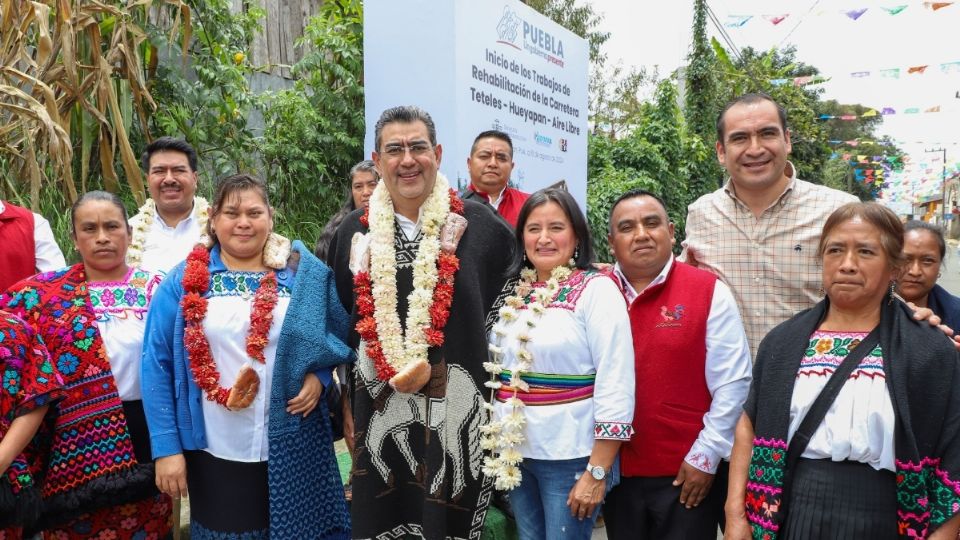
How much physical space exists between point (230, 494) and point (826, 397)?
2.14 metres

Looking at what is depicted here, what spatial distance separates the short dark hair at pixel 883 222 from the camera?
2.25 meters

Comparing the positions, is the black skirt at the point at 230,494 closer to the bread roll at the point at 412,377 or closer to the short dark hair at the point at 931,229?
the bread roll at the point at 412,377

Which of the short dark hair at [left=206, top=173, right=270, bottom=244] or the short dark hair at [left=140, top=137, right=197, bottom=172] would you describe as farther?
the short dark hair at [left=140, top=137, right=197, bottom=172]

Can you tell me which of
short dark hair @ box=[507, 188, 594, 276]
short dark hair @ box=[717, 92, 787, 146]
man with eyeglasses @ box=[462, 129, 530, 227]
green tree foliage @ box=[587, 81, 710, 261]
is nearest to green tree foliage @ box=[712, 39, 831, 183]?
green tree foliage @ box=[587, 81, 710, 261]

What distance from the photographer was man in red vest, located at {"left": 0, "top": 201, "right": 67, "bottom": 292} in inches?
133

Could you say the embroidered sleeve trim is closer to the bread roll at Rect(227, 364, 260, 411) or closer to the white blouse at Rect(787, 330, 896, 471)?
the white blouse at Rect(787, 330, 896, 471)

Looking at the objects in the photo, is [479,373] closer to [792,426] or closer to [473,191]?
[792,426]

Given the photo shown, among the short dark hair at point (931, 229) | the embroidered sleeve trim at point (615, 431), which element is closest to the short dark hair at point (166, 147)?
the embroidered sleeve trim at point (615, 431)

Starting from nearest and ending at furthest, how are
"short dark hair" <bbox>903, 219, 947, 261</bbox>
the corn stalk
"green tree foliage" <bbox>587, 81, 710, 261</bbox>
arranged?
"short dark hair" <bbox>903, 219, 947, 261</bbox>, the corn stalk, "green tree foliage" <bbox>587, 81, 710, 261</bbox>

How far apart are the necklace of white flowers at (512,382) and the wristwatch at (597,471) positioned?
26 centimetres

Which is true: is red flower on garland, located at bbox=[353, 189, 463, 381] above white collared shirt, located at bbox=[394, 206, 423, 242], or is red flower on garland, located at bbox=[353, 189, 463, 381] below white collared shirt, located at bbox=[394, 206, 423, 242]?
below

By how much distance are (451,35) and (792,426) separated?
414 cm

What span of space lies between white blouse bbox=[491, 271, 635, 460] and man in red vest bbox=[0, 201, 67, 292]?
2.31 m

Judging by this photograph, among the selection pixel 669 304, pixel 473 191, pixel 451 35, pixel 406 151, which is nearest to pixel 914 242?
pixel 669 304
